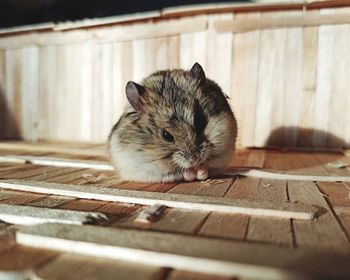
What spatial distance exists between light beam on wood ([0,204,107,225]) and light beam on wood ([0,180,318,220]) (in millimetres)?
301

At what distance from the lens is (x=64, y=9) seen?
5660mm

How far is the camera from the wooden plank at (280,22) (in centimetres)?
378

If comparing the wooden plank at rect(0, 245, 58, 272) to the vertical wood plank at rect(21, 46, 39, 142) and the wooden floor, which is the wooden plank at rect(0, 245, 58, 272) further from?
the vertical wood plank at rect(21, 46, 39, 142)

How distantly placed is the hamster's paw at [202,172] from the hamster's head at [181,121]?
1.9 inches

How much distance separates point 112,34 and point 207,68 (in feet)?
4.12

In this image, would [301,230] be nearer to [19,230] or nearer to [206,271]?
[206,271]

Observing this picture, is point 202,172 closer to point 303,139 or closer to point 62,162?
point 62,162

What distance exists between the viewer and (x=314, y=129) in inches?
156

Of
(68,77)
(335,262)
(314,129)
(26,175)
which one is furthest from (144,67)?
(335,262)

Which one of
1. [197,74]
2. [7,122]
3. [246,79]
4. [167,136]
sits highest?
[246,79]

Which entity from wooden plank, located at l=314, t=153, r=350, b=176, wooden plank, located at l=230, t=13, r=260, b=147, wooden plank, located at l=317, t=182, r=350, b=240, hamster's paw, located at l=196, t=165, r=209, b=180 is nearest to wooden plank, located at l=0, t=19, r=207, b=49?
wooden plank, located at l=230, t=13, r=260, b=147

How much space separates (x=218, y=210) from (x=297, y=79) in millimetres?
2810

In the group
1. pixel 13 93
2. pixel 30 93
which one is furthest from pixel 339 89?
pixel 13 93

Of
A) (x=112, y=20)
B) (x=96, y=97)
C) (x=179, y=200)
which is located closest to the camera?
(x=179, y=200)
